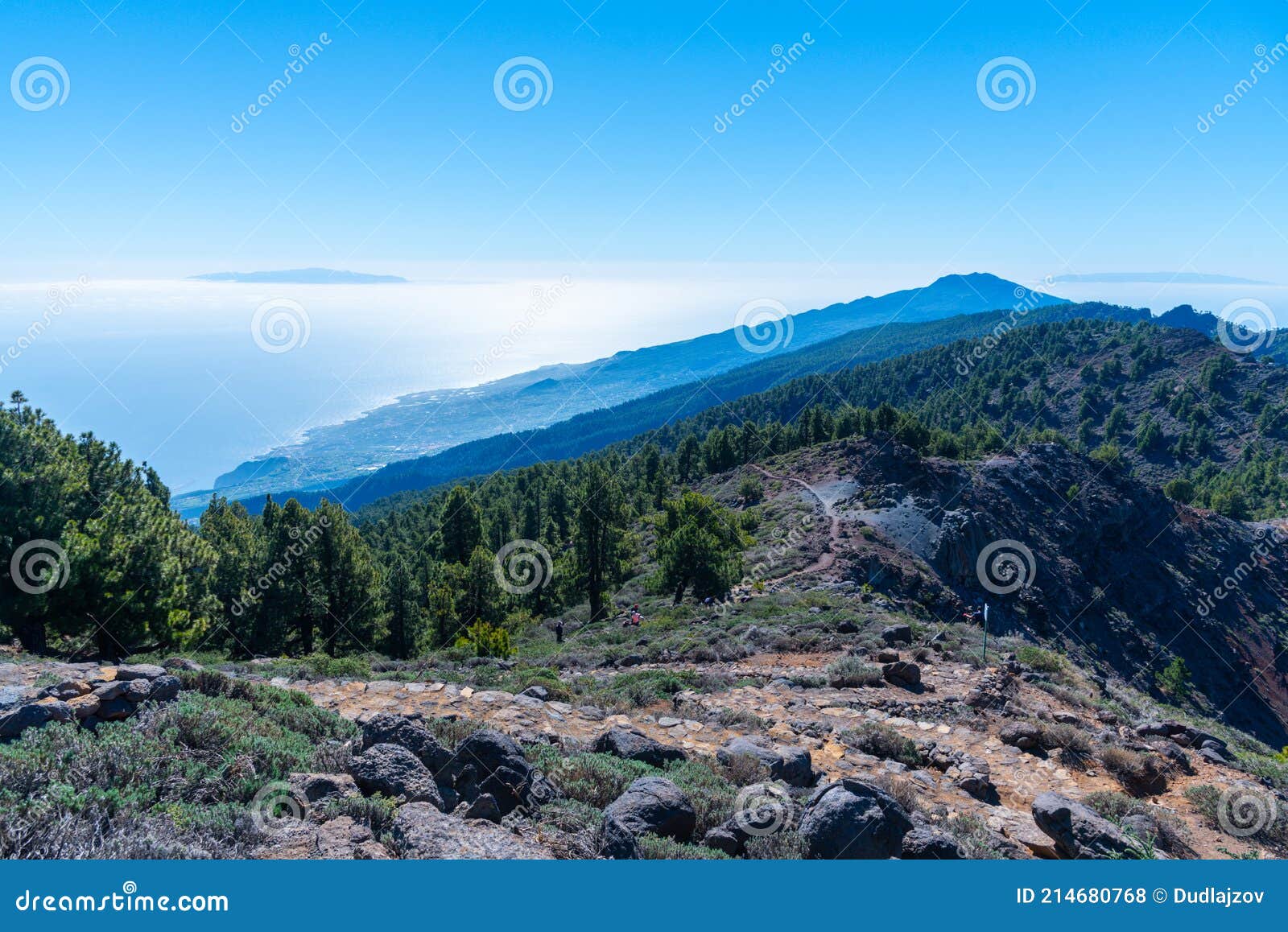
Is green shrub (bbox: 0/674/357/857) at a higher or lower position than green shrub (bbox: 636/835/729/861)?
higher

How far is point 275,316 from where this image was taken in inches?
905

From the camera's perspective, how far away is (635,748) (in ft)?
29.6

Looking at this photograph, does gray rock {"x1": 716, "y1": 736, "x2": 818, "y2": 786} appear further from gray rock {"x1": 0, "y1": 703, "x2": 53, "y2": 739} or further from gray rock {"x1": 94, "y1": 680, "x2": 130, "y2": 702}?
gray rock {"x1": 0, "y1": 703, "x2": 53, "y2": 739}

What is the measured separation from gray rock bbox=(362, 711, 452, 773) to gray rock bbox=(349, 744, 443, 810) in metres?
0.24

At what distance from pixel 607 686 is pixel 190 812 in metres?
9.39

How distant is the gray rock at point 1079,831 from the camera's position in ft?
23.4

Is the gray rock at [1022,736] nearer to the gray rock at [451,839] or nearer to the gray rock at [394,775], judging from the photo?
the gray rock at [451,839]

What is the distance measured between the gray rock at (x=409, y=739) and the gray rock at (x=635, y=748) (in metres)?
2.52

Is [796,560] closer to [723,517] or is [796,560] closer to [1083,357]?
[723,517]

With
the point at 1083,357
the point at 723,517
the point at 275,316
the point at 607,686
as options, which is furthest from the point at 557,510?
the point at 1083,357

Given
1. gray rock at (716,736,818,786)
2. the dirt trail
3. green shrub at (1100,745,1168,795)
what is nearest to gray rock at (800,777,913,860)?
gray rock at (716,736,818,786)

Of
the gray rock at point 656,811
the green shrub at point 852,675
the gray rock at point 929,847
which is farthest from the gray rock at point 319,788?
the green shrub at point 852,675

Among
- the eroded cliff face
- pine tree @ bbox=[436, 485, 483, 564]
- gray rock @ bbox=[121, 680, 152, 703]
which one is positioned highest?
pine tree @ bbox=[436, 485, 483, 564]

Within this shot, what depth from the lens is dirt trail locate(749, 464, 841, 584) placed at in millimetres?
32562
